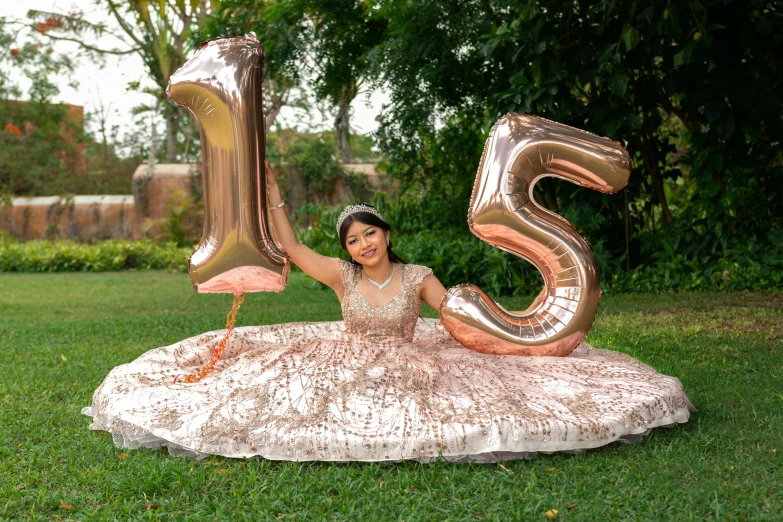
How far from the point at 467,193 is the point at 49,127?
12.4 m

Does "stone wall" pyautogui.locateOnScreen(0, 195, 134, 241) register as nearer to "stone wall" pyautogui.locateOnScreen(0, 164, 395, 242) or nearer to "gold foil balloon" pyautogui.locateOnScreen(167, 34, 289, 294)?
"stone wall" pyautogui.locateOnScreen(0, 164, 395, 242)

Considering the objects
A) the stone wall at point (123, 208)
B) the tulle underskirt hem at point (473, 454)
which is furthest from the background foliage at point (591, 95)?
the stone wall at point (123, 208)

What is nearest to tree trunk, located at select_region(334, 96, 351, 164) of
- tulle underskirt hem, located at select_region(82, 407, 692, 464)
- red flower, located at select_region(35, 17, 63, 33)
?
red flower, located at select_region(35, 17, 63, 33)

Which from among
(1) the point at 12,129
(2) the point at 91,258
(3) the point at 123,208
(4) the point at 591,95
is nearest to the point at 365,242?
(4) the point at 591,95

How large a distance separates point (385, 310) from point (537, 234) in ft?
2.33

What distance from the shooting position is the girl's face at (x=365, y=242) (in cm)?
336

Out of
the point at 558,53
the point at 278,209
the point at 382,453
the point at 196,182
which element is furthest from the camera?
the point at 196,182

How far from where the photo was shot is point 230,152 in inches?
121

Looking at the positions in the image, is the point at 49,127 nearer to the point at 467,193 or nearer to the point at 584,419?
the point at 467,193

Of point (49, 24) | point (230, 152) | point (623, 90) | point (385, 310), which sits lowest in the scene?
point (385, 310)

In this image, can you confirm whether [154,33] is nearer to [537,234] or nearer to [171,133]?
[171,133]

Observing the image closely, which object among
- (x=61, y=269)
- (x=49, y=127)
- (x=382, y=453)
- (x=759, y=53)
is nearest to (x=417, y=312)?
(x=382, y=453)

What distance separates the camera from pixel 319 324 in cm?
396

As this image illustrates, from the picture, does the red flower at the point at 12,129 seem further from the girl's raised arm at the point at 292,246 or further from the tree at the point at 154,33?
the girl's raised arm at the point at 292,246
